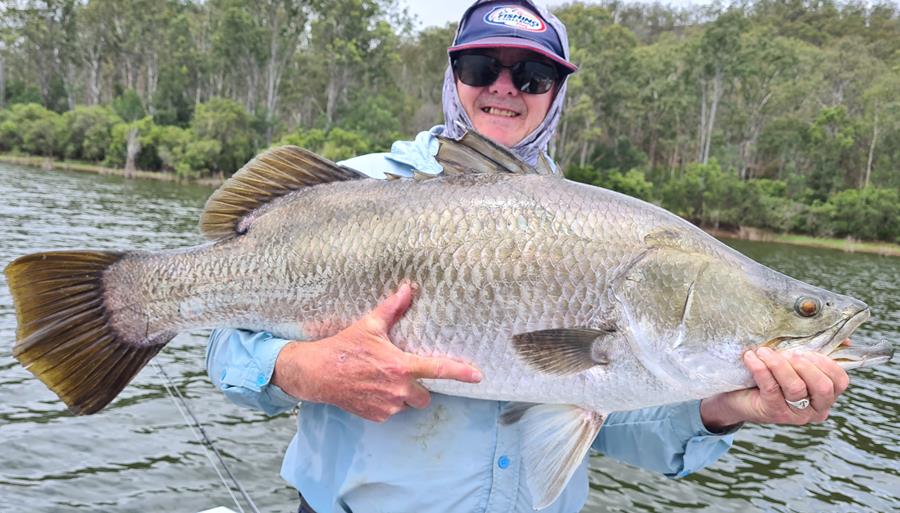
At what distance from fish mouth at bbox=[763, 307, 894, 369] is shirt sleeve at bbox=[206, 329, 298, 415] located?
1745 millimetres

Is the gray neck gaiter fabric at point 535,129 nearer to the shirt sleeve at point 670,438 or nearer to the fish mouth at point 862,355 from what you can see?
the shirt sleeve at point 670,438

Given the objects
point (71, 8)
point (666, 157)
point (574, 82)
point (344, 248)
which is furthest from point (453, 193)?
point (71, 8)

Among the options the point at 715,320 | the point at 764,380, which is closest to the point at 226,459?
the point at 715,320

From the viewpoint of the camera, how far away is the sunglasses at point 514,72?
2.87m

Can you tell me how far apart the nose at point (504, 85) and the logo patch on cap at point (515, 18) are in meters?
0.20

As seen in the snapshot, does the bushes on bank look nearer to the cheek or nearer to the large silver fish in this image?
the cheek

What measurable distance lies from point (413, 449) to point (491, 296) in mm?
609

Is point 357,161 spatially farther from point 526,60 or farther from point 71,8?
point 71,8

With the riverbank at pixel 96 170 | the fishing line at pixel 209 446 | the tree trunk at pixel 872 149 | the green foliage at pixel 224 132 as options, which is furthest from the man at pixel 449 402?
the tree trunk at pixel 872 149

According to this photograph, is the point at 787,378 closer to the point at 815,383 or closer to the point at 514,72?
the point at 815,383

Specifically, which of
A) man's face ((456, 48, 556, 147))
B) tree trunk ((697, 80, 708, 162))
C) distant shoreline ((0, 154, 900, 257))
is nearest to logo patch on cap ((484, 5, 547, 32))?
man's face ((456, 48, 556, 147))

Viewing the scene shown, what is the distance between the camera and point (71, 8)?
66312 mm

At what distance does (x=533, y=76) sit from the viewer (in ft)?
9.48

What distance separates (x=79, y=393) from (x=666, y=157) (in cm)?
7283
